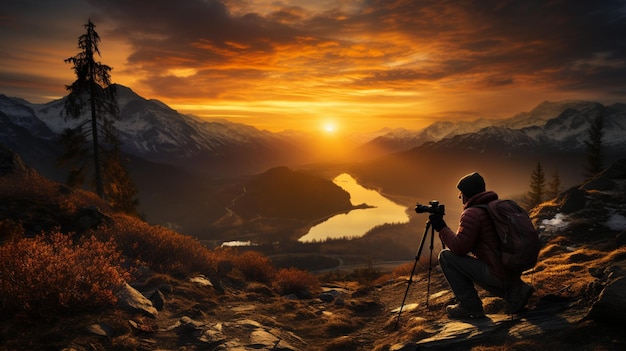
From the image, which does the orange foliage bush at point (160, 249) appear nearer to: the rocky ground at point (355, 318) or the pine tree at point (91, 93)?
the rocky ground at point (355, 318)

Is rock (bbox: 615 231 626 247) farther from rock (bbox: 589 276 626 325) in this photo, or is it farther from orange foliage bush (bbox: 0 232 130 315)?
orange foliage bush (bbox: 0 232 130 315)

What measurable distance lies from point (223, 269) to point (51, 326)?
29.1 ft

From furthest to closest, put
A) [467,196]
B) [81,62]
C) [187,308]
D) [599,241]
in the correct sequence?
[81,62]
[599,241]
[187,308]
[467,196]

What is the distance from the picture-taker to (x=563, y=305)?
20.9 ft

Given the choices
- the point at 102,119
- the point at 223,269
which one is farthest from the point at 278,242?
the point at 223,269

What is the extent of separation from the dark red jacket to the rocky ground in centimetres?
114

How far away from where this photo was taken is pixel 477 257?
260 inches

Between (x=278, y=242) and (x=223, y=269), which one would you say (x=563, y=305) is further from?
(x=278, y=242)

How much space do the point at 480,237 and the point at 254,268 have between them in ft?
39.4

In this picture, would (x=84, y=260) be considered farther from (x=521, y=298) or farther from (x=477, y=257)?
(x=521, y=298)

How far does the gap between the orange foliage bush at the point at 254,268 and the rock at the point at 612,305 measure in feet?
41.9

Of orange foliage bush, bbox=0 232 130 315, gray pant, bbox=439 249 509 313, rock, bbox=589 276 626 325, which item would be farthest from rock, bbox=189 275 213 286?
rock, bbox=589 276 626 325

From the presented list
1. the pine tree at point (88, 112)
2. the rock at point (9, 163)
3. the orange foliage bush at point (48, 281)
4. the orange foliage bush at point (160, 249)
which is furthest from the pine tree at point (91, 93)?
the orange foliage bush at point (48, 281)

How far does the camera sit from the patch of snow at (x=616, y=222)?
13.9 metres
